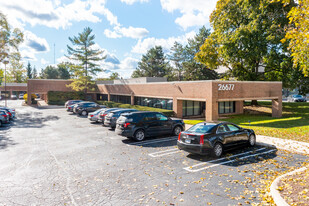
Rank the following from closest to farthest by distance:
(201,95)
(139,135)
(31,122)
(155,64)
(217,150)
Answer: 1. (217,150)
2. (139,135)
3. (201,95)
4. (31,122)
5. (155,64)

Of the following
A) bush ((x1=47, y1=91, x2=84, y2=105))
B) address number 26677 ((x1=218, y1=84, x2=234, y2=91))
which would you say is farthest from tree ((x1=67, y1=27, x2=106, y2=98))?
address number 26677 ((x1=218, y1=84, x2=234, y2=91))

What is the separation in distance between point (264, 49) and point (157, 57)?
3977 centimetres

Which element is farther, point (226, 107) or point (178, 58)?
point (178, 58)

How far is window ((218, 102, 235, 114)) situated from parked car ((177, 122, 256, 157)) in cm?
1774

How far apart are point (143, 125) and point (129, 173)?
18.0 feet

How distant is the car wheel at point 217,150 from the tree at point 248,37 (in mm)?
20978

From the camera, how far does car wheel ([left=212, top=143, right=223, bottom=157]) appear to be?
956cm

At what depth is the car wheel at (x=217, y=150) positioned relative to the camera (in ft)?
31.4

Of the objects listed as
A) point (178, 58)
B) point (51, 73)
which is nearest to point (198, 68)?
point (178, 58)

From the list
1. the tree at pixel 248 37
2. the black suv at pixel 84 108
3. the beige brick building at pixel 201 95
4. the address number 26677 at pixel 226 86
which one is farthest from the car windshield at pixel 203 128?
the tree at pixel 248 37

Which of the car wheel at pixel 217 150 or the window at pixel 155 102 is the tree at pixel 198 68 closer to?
the window at pixel 155 102

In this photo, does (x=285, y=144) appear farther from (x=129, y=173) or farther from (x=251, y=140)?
(x=129, y=173)

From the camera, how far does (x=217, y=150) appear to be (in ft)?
32.0

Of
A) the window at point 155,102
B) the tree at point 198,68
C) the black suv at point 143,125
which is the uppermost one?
the tree at point 198,68
